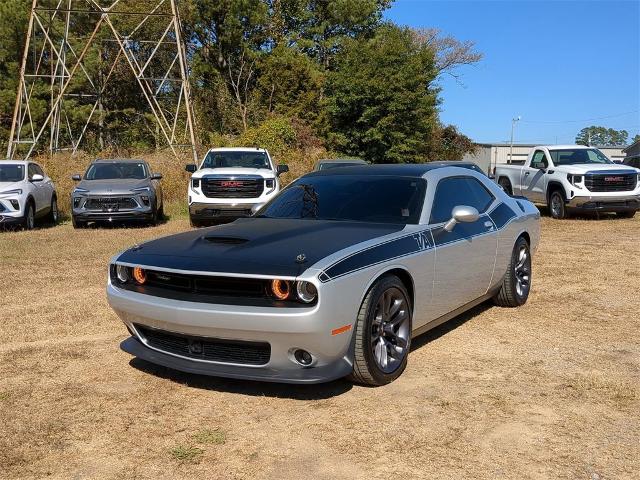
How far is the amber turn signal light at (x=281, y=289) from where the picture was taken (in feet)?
12.8

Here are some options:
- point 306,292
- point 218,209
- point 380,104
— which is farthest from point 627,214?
point 380,104

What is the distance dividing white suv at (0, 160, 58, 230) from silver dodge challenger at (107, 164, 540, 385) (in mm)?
9918

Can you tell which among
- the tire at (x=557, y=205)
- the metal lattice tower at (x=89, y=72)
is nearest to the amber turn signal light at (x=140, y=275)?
the tire at (x=557, y=205)

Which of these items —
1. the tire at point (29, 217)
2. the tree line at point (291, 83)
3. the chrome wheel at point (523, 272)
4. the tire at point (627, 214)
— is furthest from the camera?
the tree line at point (291, 83)

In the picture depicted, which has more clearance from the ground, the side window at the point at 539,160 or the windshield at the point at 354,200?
the side window at the point at 539,160

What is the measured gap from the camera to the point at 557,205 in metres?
16.2

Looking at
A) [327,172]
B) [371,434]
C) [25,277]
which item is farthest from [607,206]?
[371,434]

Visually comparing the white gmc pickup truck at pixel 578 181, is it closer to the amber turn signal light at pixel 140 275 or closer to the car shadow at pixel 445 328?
the car shadow at pixel 445 328

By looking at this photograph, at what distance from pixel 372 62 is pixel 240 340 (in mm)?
31120

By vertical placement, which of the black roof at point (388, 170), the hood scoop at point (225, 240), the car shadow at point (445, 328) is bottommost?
the car shadow at point (445, 328)

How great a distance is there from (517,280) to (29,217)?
1121 centimetres

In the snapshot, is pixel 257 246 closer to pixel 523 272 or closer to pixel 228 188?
pixel 523 272

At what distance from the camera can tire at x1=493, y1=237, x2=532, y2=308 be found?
6.55 m

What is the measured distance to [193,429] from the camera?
150 inches
